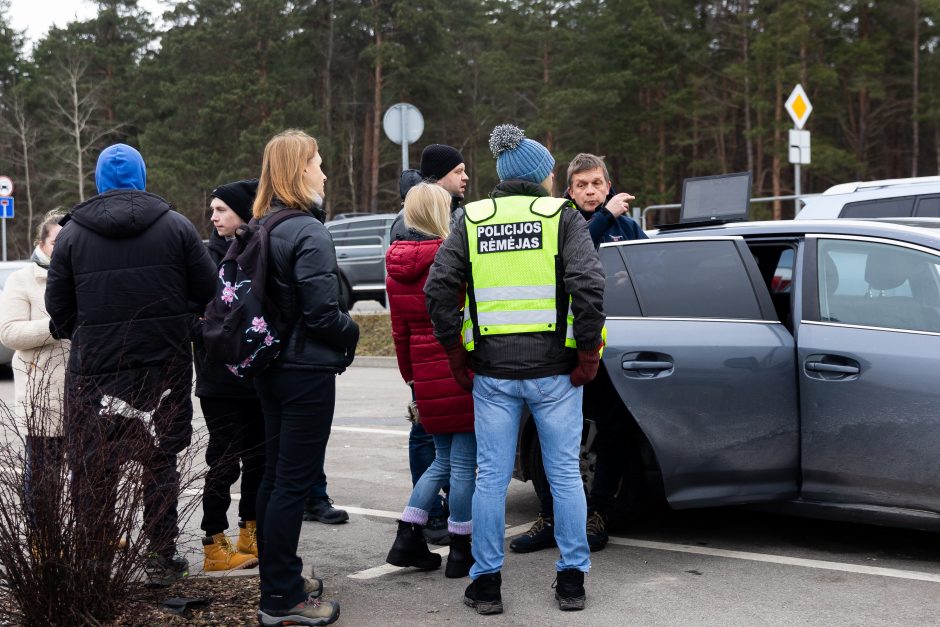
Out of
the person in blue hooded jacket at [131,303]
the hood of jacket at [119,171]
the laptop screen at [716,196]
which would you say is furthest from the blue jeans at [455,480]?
the laptop screen at [716,196]

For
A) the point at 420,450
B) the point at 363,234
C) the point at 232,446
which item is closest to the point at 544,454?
the point at 420,450

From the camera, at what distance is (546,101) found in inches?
1727

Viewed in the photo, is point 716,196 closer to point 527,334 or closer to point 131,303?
point 527,334

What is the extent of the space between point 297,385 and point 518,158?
1.34 metres

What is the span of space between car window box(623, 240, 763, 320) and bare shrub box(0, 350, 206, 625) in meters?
2.49

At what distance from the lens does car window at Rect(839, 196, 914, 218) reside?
962 cm

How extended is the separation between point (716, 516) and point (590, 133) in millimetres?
43162

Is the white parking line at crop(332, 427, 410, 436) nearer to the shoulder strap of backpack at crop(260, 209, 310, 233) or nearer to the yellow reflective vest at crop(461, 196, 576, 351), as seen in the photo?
the yellow reflective vest at crop(461, 196, 576, 351)

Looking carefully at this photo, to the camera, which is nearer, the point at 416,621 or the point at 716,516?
the point at 416,621

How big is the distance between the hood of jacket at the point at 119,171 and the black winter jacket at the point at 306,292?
84cm

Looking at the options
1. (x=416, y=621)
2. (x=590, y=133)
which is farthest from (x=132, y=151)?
(x=590, y=133)

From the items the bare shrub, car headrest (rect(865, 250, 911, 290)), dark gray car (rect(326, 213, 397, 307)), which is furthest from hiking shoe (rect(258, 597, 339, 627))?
dark gray car (rect(326, 213, 397, 307))

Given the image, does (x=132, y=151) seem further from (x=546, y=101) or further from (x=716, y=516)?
(x=546, y=101)

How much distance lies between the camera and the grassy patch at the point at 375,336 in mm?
16672
